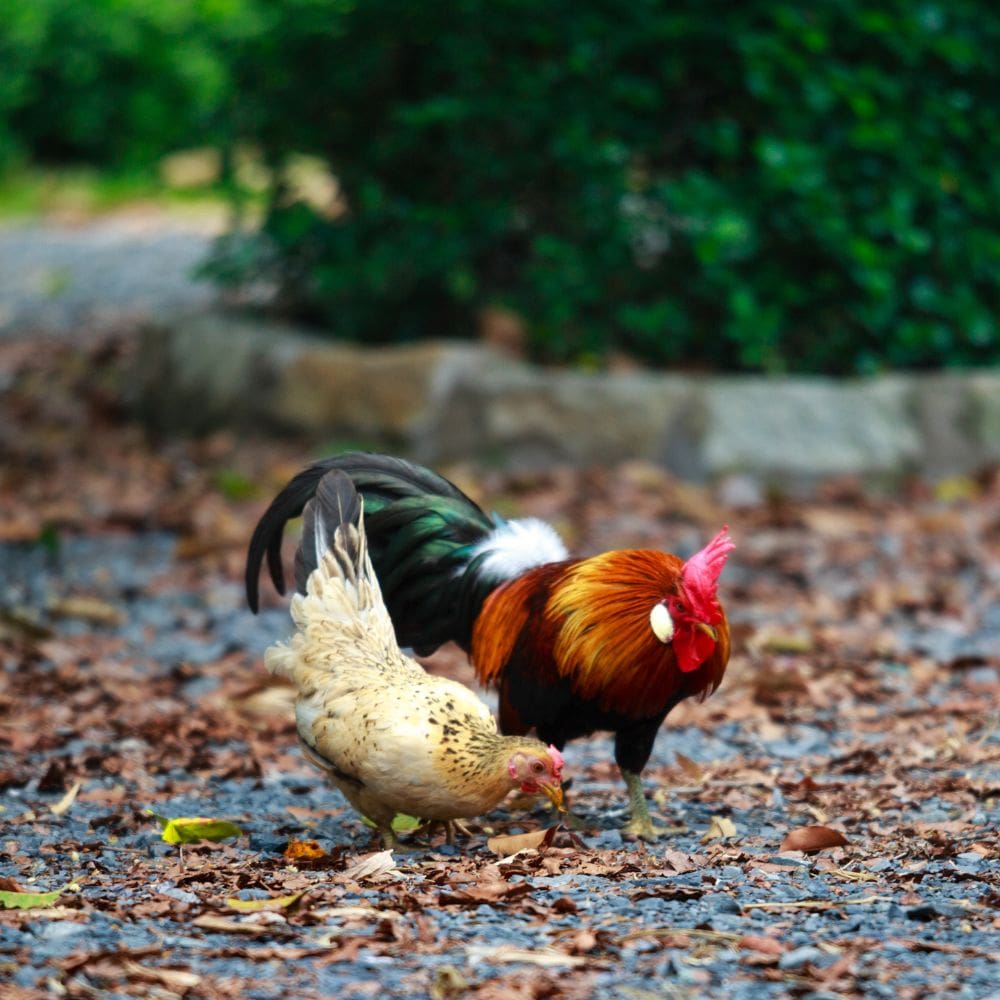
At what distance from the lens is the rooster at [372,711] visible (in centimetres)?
400

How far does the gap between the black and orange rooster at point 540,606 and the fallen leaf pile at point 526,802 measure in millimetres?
347

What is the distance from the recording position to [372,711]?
407cm

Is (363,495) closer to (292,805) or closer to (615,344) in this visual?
(292,805)

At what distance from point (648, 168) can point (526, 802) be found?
15.9ft

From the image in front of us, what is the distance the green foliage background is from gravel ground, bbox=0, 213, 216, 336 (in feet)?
9.00

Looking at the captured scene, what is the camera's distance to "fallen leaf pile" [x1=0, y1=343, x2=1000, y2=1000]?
10.5ft

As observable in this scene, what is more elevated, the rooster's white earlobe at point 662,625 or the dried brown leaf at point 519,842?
the rooster's white earlobe at point 662,625

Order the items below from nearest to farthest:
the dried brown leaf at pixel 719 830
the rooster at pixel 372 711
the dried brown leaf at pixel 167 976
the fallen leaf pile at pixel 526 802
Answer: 1. the dried brown leaf at pixel 167 976
2. the fallen leaf pile at pixel 526 802
3. the rooster at pixel 372 711
4. the dried brown leaf at pixel 719 830

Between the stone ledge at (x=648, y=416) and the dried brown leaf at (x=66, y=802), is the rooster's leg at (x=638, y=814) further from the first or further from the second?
the stone ledge at (x=648, y=416)

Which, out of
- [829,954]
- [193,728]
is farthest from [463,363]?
[829,954]

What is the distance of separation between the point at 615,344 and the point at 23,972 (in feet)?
20.7

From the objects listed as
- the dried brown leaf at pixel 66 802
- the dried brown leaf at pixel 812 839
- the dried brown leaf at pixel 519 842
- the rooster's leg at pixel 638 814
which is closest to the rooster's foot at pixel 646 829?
the rooster's leg at pixel 638 814

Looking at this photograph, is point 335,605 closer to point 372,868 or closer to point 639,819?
point 372,868

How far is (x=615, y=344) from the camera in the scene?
892 cm
